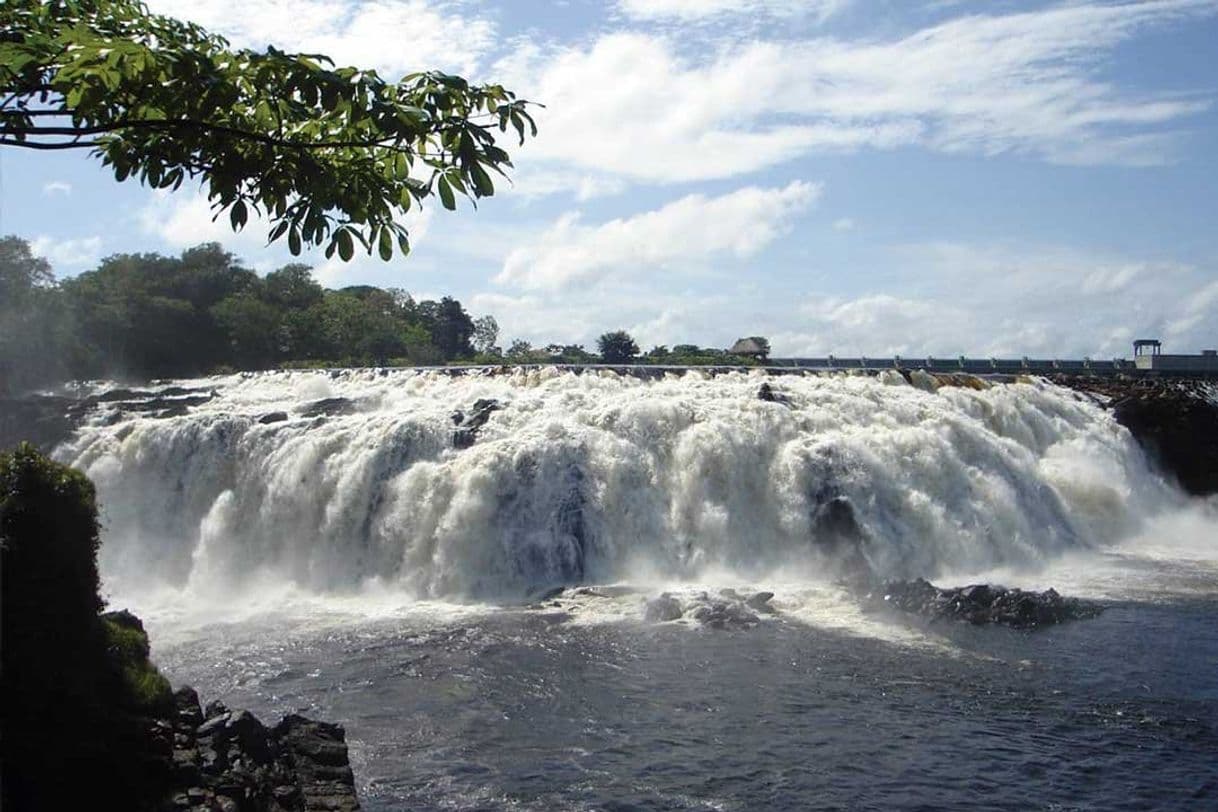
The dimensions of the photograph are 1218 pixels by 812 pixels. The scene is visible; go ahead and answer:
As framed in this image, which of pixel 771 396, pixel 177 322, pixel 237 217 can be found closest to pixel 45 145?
pixel 237 217

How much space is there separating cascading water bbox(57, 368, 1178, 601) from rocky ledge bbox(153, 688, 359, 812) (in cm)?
907

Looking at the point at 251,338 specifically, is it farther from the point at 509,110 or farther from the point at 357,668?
the point at 509,110

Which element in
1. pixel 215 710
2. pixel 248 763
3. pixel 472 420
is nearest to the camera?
pixel 248 763

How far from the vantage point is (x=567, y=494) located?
828 inches

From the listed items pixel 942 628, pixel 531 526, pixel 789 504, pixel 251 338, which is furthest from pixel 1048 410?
pixel 251 338

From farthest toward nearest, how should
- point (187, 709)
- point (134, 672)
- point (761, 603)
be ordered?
1. point (761, 603)
2. point (187, 709)
3. point (134, 672)

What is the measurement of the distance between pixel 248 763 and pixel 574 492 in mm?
12129

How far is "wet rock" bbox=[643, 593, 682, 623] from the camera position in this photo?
17000 mm

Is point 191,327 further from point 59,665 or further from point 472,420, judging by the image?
point 59,665

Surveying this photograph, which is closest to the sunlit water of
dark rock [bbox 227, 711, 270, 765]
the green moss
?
dark rock [bbox 227, 711, 270, 765]

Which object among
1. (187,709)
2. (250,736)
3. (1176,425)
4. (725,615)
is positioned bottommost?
(725,615)

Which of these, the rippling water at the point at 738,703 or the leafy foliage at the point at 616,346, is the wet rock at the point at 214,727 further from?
the leafy foliage at the point at 616,346

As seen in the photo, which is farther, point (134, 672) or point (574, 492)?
point (574, 492)

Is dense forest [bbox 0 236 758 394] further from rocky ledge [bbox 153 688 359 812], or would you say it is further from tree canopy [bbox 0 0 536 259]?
tree canopy [bbox 0 0 536 259]
